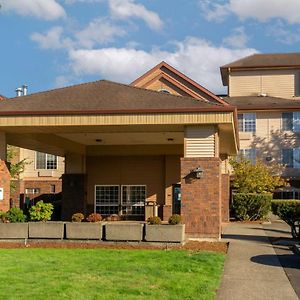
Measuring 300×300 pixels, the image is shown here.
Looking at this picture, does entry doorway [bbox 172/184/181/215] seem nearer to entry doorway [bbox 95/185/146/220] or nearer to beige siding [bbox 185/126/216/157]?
entry doorway [bbox 95/185/146/220]

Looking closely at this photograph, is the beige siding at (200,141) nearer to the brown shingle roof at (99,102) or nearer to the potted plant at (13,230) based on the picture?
the brown shingle roof at (99,102)

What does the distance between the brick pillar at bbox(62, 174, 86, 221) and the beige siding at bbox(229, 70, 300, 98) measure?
24.2m

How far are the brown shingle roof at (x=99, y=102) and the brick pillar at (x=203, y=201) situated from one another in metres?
2.05

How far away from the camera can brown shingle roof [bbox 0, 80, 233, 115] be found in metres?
18.7

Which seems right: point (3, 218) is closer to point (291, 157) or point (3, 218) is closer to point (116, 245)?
point (116, 245)

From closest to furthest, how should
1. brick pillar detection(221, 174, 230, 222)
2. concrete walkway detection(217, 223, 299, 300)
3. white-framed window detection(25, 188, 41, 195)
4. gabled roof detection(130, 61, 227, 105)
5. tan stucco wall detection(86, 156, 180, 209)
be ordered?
concrete walkway detection(217, 223, 299, 300) → tan stucco wall detection(86, 156, 180, 209) → brick pillar detection(221, 174, 230, 222) → gabled roof detection(130, 61, 227, 105) → white-framed window detection(25, 188, 41, 195)

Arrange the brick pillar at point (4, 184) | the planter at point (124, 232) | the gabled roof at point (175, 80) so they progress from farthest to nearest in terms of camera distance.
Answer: the gabled roof at point (175, 80) < the brick pillar at point (4, 184) < the planter at point (124, 232)

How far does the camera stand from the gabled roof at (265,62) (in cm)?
4894

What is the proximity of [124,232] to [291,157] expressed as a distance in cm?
2993

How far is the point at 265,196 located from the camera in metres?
31.3

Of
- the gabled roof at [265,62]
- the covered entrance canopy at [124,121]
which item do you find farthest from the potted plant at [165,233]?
the gabled roof at [265,62]

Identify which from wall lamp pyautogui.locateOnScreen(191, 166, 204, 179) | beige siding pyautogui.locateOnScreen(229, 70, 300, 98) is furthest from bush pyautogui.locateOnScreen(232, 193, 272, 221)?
beige siding pyautogui.locateOnScreen(229, 70, 300, 98)

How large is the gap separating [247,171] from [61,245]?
2048 centimetres

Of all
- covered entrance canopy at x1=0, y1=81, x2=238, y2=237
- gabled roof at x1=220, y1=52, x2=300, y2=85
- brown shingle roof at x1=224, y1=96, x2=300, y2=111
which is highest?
gabled roof at x1=220, y1=52, x2=300, y2=85
